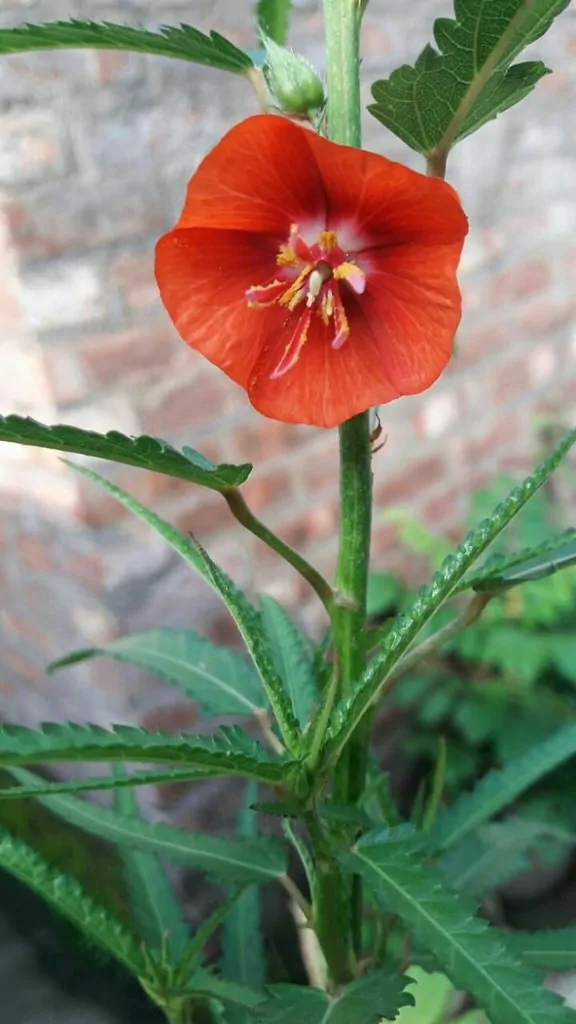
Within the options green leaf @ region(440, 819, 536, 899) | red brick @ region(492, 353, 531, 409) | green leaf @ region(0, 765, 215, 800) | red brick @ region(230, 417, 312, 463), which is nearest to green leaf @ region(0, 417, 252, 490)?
green leaf @ region(0, 765, 215, 800)

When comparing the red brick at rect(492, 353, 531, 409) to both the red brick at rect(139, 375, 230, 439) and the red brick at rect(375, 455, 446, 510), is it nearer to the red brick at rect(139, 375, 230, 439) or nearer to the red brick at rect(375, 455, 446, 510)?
the red brick at rect(375, 455, 446, 510)

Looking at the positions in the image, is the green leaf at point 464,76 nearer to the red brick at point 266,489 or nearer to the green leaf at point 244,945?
the green leaf at point 244,945

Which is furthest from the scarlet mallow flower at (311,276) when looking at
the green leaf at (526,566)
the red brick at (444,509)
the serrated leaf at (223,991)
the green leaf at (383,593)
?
the red brick at (444,509)

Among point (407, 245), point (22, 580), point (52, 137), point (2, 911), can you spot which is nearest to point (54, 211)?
point (52, 137)

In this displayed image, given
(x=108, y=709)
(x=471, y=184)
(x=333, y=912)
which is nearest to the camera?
(x=333, y=912)

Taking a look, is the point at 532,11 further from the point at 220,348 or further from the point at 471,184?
the point at 471,184

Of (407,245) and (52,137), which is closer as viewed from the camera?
(407,245)
